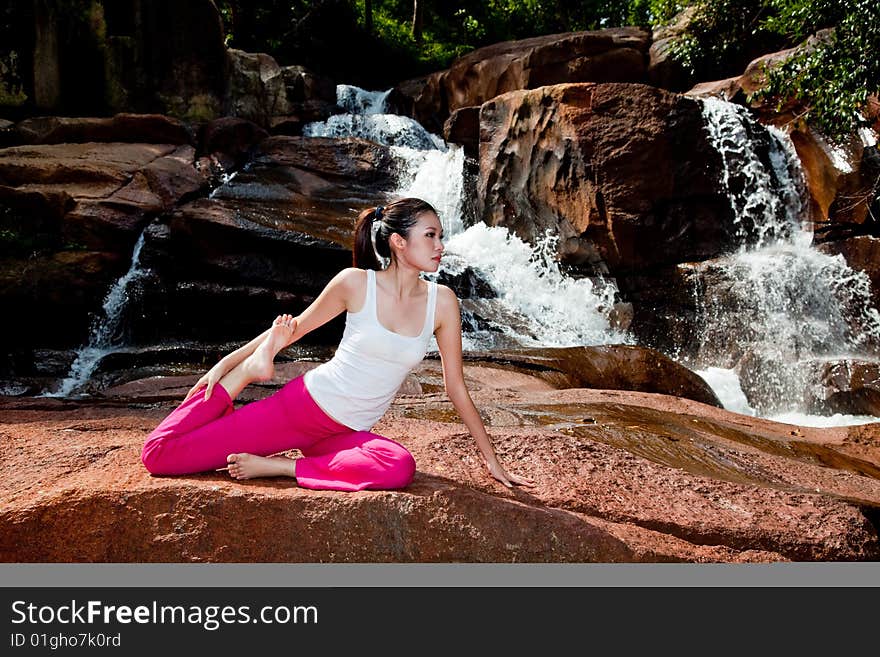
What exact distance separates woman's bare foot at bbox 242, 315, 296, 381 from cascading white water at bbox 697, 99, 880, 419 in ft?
21.9

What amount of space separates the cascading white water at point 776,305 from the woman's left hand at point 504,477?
6.00 meters

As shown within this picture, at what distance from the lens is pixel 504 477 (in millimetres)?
2840

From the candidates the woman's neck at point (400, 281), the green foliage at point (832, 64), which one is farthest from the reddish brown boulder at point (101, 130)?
the woman's neck at point (400, 281)

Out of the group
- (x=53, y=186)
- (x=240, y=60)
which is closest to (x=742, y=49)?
(x=240, y=60)

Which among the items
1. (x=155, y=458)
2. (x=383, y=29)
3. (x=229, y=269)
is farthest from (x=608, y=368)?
(x=383, y=29)

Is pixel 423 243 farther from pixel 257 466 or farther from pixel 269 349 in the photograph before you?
pixel 257 466

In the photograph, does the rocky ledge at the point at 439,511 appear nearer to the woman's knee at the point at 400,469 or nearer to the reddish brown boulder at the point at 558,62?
the woman's knee at the point at 400,469

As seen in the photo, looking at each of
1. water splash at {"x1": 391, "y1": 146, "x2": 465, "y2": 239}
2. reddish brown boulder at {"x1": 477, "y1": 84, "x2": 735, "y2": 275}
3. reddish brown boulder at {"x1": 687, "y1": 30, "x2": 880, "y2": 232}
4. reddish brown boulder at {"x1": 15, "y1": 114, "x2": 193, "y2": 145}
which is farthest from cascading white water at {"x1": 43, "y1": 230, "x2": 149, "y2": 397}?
reddish brown boulder at {"x1": 687, "y1": 30, "x2": 880, "y2": 232}

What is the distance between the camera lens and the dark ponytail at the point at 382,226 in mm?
2834

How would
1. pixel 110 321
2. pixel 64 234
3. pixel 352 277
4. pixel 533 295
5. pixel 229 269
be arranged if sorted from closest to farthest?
pixel 352 277 < pixel 229 269 < pixel 110 321 < pixel 64 234 < pixel 533 295

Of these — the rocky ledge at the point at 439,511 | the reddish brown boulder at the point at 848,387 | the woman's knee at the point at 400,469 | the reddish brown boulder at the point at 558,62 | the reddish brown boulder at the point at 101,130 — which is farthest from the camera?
the reddish brown boulder at the point at 558,62

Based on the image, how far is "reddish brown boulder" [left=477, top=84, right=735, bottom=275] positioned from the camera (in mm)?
9719

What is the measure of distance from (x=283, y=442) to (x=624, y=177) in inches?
310

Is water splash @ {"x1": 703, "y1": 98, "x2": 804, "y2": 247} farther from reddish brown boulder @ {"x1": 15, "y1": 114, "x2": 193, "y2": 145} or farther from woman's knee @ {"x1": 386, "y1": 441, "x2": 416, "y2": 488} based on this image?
woman's knee @ {"x1": 386, "y1": 441, "x2": 416, "y2": 488}
